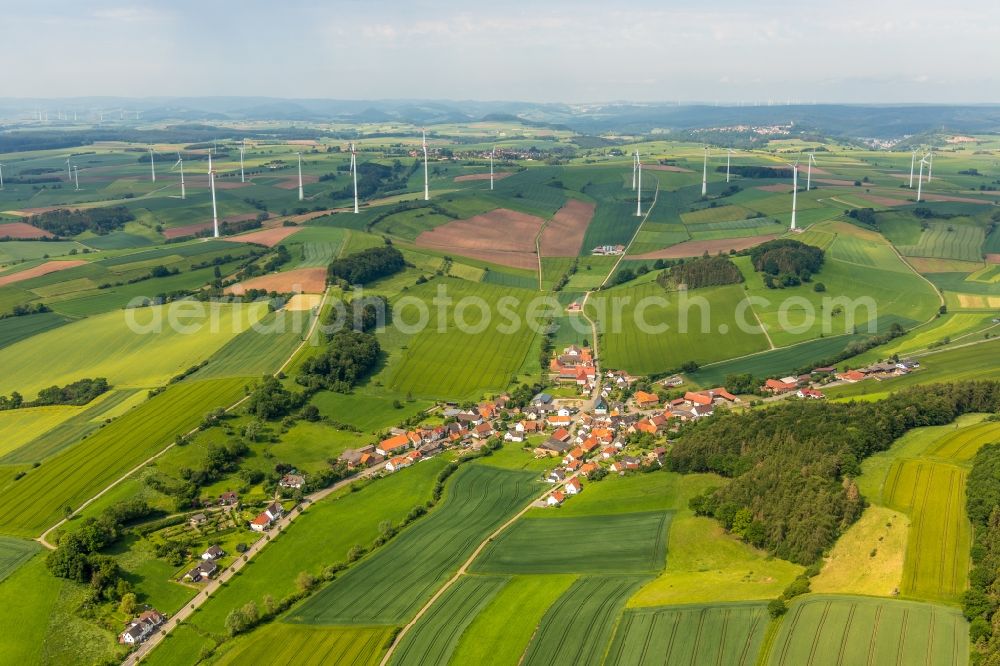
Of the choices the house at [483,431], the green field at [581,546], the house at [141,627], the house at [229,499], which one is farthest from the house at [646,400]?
the house at [141,627]

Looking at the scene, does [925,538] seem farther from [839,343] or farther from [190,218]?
[190,218]

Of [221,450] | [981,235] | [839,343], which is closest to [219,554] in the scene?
[221,450]

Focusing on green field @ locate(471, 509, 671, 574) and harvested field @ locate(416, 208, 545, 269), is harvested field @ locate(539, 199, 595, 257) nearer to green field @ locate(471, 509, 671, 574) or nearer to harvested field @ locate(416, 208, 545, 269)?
harvested field @ locate(416, 208, 545, 269)

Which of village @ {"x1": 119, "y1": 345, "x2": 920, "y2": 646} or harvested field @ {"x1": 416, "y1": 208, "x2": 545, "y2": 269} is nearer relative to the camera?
village @ {"x1": 119, "y1": 345, "x2": 920, "y2": 646}

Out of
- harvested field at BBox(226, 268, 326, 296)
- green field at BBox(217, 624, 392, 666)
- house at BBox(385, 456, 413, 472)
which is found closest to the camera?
green field at BBox(217, 624, 392, 666)

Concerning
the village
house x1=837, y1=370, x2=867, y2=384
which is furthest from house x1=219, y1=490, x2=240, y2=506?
house x1=837, y1=370, x2=867, y2=384

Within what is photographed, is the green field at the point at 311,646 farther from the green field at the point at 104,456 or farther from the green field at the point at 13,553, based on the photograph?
the green field at the point at 104,456

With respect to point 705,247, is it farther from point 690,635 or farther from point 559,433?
point 690,635
